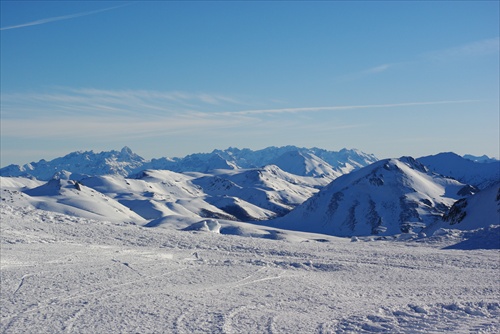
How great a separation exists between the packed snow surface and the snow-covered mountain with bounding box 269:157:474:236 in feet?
422

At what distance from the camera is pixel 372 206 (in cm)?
17075

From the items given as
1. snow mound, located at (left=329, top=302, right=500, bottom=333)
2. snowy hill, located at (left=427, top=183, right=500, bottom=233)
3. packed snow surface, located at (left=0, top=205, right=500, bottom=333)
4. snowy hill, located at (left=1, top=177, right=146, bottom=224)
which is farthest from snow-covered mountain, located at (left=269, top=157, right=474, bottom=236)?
snow mound, located at (left=329, top=302, right=500, bottom=333)

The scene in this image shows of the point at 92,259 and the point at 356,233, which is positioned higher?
the point at 92,259

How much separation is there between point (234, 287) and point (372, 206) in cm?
15749

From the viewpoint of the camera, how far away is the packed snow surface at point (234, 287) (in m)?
14.8

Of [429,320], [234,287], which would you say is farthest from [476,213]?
[429,320]

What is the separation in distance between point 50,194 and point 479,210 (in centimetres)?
12768

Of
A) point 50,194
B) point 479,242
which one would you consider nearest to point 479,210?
point 479,242

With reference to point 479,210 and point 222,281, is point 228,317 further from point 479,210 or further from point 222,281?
point 479,210

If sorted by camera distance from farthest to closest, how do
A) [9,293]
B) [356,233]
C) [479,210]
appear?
[356,233] → [479,210] → [9,293]

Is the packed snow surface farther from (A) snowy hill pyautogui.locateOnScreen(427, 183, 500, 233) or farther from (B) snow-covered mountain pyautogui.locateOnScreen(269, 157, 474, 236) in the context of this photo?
(B) snow-covered mountain pyautogui.locateOnScreen(269, 157, 474, 236)

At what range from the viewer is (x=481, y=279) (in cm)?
2253

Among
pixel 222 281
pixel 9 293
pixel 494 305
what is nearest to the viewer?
pixel 494 305

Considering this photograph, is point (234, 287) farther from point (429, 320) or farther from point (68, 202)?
point (68, 202)
